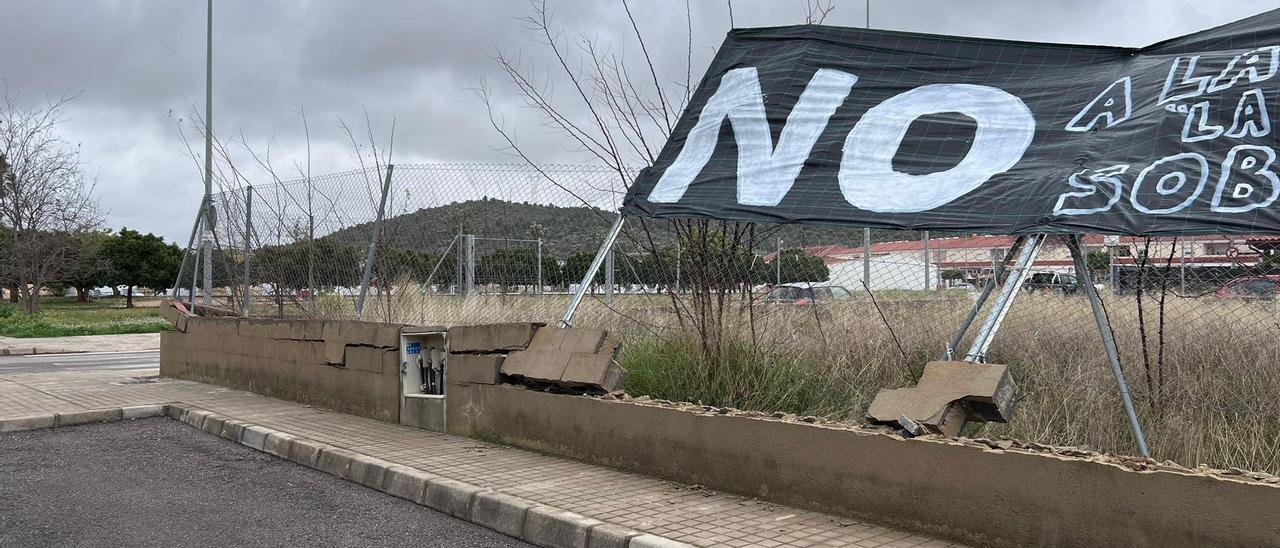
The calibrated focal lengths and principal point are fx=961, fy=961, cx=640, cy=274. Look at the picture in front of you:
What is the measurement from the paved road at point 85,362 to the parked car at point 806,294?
10627mm

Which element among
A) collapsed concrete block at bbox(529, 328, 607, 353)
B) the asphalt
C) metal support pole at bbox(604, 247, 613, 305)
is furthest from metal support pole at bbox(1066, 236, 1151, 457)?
metal support pole at bbox(604, 247, 613, 305)

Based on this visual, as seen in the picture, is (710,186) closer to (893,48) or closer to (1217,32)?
(893,48)

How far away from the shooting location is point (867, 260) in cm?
735

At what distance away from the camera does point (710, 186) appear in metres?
7.16

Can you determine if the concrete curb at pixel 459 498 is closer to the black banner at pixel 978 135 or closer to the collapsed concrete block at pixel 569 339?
the collapsed concrete block at pixel 569 339

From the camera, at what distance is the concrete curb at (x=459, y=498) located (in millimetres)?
5129

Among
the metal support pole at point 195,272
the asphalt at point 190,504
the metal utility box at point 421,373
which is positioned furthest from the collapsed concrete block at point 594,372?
the metal support pole at point 195,272

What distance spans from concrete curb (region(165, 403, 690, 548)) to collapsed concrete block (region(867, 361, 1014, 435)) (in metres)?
1.44

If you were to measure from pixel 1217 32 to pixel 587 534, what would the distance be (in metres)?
5.13

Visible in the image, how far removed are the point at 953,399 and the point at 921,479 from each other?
18.5 inches

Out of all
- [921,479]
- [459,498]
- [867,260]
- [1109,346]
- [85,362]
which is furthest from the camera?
[85,362]

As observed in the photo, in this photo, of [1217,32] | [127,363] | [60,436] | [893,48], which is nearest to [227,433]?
[60,436]

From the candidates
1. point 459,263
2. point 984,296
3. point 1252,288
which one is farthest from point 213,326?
point 1252,288

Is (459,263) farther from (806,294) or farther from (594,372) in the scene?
(806,294)
